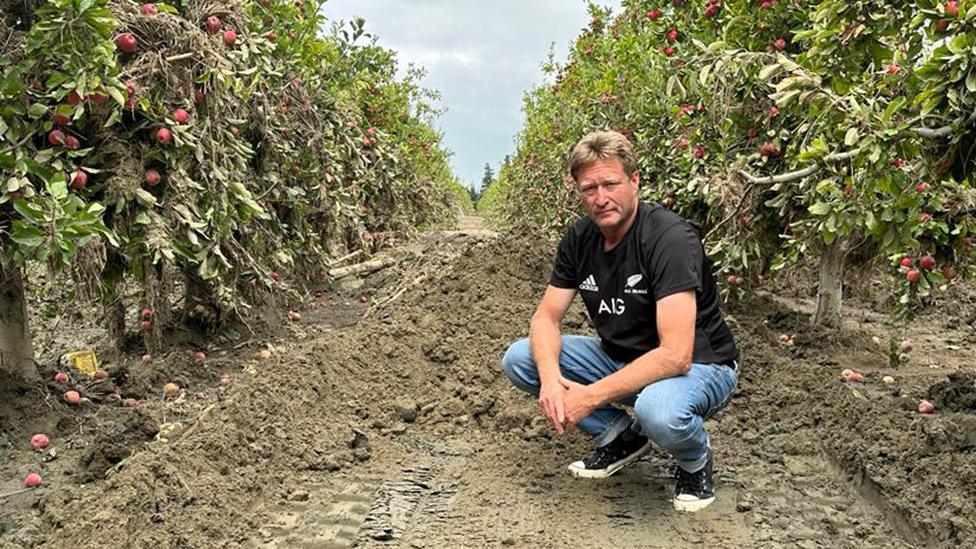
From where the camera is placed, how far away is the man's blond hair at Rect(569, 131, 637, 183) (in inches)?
118

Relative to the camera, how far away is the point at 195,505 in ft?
9.74

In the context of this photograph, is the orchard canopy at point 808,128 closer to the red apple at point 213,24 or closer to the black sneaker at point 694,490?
the black sneaker at point 694,490

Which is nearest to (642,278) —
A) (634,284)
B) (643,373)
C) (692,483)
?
(634,284)

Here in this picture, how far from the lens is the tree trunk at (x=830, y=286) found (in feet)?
18.9

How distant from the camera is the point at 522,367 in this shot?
133 inches

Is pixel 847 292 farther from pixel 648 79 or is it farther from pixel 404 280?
pixel 404 280

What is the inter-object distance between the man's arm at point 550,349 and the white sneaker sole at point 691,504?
527 mm

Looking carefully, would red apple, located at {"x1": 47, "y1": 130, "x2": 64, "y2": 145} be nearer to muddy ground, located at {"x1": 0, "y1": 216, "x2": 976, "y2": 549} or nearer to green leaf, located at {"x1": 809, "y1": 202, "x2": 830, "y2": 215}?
muddy ground, located at {"x1": 0, "y1": 216, "x2": 976, "y2": 549}

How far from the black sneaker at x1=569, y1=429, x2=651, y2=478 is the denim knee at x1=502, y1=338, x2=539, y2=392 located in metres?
0.37

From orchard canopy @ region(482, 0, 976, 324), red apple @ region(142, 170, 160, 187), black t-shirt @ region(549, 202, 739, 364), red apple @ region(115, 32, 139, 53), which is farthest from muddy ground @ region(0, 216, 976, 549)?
red apple @ region(115, 32, 139, 53)

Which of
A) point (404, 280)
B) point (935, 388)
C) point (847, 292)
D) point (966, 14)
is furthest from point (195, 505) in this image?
point (847, 292)

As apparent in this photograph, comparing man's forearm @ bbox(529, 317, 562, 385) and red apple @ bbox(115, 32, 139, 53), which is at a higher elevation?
red apple @ bbox(115, 32, 139, 53)

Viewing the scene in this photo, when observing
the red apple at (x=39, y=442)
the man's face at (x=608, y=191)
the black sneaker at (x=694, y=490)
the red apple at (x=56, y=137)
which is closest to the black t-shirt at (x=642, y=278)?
the man's face at (x=608, y=191)

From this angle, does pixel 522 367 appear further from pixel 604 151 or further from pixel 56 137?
pixel 56 137
